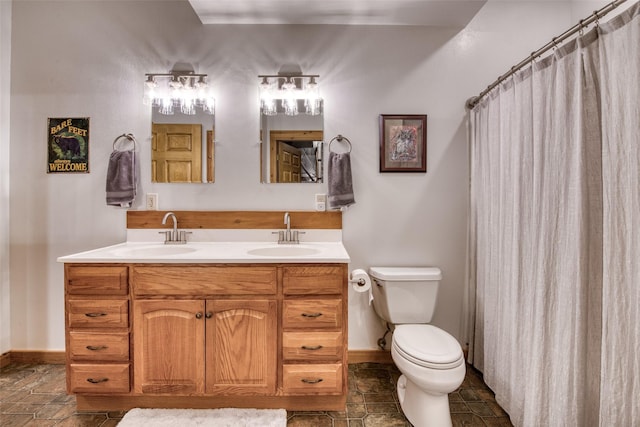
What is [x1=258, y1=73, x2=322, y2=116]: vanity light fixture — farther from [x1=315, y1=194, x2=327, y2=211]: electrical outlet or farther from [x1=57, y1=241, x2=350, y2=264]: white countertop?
[x1=57, y1=241, x2=350, y2=264]: white countertop

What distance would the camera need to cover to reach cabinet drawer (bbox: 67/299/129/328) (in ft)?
5.21

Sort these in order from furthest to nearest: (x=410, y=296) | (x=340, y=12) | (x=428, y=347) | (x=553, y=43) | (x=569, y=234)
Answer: (x=340, y=12)
(x=410, y=296)
(x=428, y=347)
(x=553, y=43)
(x=569, y=234)

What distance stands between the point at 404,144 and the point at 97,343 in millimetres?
2209

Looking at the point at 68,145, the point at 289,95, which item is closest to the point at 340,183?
the point at 289,95

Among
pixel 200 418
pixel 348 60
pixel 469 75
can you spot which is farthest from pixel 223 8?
pixel 200 418

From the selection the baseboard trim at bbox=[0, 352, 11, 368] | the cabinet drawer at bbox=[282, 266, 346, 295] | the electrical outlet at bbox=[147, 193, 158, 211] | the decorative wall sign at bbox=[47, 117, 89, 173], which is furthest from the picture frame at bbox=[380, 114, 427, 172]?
the baseboard trim at bbox=[0, 352, 11, 368]

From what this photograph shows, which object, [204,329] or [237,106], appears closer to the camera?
[204,329]

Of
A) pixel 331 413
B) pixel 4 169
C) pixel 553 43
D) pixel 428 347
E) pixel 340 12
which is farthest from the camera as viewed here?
pixel 4 169

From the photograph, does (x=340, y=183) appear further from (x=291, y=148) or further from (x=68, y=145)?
(x=68, y=145)

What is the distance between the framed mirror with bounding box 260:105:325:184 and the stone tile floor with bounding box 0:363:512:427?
1.41 m

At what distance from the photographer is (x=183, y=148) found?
84.5 inches

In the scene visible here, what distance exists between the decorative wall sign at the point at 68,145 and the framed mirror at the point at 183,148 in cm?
49

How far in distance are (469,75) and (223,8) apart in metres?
1.74

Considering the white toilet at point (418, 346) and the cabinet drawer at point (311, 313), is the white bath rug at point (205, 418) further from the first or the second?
the white toilet at point (418, 346)
